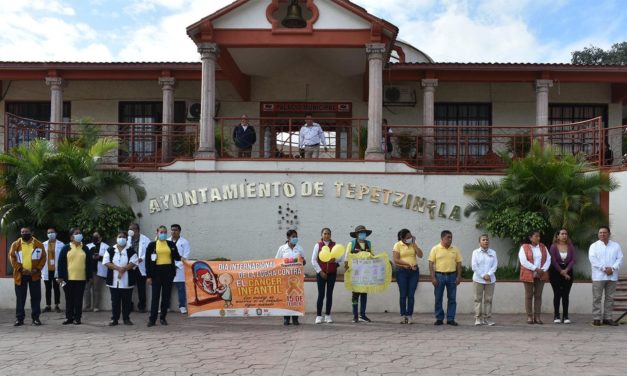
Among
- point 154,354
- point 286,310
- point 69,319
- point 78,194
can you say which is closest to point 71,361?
point 154,354

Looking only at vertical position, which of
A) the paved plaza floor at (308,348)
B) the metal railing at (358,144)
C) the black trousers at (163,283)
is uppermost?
the metal railing at (358,144)

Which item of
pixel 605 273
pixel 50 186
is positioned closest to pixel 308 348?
pixel 605 273

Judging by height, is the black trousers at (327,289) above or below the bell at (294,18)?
below

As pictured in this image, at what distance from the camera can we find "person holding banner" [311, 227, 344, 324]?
1112 cm

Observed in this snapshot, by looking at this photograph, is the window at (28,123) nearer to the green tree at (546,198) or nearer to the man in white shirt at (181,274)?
the man in white shirt at (181,274)

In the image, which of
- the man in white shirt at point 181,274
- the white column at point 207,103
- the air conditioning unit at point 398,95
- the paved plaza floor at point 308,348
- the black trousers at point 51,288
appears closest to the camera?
the paved plaza floor at point 308,348

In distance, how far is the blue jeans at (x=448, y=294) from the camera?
439 inches

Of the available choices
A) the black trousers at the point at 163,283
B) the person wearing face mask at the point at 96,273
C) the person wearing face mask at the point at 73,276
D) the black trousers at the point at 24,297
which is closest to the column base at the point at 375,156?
the black trousers at the point at 163,283

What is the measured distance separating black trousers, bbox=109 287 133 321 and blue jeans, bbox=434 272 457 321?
5282 millimetres

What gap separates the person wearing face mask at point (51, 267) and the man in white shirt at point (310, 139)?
552 centimetres

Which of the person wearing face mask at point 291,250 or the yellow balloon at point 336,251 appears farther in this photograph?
the person wearing face mask at point 291,250

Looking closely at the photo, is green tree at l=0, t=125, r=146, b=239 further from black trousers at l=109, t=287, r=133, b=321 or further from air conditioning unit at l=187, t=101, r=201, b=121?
air conditioning unit at l=187, t=101, r=201, b=121

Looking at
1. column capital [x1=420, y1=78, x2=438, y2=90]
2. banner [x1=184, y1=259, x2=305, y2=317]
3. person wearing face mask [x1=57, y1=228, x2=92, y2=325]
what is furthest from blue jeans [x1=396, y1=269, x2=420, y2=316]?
column capital [x1=420, y1=78, x2=438, y2=90]

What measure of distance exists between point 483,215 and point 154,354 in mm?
7621
